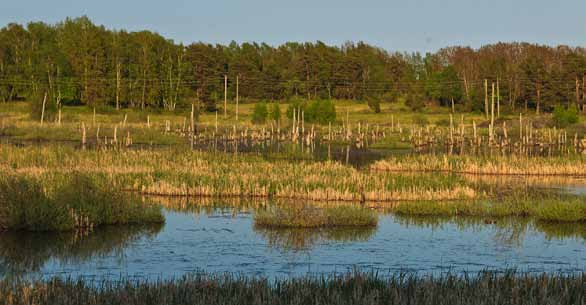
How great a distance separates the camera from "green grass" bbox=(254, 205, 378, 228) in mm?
22234

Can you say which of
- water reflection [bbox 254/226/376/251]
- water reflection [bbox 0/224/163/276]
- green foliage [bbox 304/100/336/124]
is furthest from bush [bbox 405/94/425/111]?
water reflection [bbox 0/224/163/276]

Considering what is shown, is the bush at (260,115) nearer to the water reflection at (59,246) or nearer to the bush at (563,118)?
the bush at (563,118)

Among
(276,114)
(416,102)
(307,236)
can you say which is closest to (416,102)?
(416,102)

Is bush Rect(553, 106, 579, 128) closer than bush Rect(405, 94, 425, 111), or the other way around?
bush Rect(553, 106, 579, 128)

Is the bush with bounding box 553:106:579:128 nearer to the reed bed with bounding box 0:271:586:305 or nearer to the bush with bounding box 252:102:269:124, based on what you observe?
the bush with bounding box 252:102:269:124

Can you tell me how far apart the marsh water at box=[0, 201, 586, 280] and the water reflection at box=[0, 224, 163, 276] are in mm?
23

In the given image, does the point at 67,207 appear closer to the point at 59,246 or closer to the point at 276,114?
the point at 59,246

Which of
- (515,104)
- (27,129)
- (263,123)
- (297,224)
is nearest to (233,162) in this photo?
(297,224)

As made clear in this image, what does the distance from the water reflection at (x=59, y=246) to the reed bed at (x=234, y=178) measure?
7065 millimetres

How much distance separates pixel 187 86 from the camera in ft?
312

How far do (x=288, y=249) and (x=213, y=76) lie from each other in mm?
84096

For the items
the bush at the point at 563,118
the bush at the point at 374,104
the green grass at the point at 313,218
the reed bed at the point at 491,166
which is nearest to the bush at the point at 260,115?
the bush at the point at 374,104

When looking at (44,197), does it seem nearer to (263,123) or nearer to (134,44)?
(263,123)

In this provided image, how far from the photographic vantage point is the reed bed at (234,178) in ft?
92.7
